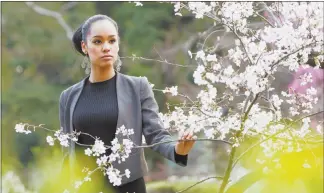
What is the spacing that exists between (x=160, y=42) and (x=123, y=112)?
7.86 meters

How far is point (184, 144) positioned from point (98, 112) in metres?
0.32

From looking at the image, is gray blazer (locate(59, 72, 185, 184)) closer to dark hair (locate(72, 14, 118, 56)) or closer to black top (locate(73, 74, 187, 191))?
black top (locate(73, 74, 187, 191))

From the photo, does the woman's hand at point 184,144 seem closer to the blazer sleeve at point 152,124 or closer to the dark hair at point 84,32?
the blazer sleeve at point 152,124

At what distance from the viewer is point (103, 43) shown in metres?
1.88

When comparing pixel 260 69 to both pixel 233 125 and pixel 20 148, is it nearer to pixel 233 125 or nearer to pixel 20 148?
pixel 233 125

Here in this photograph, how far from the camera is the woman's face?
1.86 metres

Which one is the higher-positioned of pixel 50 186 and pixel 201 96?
pixel 201 96

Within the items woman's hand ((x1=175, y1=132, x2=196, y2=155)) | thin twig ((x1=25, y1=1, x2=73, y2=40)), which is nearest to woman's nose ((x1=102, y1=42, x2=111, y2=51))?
woman's hand ((x1=175, y1=132, x2=196, y2=155))

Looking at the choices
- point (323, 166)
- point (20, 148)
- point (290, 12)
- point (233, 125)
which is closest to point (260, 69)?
point (233, 125)

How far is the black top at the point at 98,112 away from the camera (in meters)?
1.84

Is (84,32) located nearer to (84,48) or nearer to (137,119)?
(84,48)

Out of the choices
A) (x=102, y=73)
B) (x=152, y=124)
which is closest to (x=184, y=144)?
(x=152, y=124)

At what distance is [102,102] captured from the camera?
6.19 ft

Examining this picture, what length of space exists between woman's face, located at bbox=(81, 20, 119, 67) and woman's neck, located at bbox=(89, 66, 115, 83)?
25 millimetres
